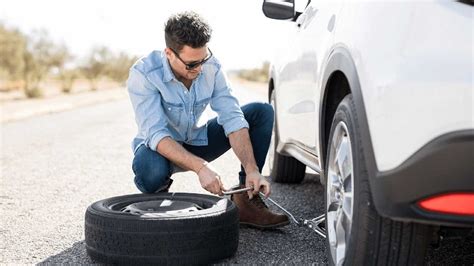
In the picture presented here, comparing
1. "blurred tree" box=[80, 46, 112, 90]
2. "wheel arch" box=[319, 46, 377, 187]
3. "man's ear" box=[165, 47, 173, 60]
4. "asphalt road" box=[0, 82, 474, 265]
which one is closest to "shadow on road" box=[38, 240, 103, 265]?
"asphalt road" box=[0, 82, 474, 265]

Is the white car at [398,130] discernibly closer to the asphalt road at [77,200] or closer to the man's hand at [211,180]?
the man's hand at [211,180]

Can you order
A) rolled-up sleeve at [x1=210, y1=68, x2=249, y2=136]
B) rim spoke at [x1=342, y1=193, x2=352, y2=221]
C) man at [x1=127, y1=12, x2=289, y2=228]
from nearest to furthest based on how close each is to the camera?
1. rim spoke at [x1=342, y1=193, x2=352, y2=221]
2. man at [x1=127, y1=12, x2=289, y2=228]
3. rolled-up sleeve at [x1=210, y1=68, x2=249, y2=136]

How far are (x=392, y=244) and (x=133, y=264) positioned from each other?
1.34 m

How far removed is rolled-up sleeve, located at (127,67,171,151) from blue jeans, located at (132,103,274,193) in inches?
4.7

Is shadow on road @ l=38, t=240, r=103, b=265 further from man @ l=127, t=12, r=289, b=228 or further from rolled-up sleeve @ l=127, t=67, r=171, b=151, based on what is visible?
rolled-up sleeve @ l=127, t=67, r=171, b=151

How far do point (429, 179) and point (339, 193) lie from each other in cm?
93

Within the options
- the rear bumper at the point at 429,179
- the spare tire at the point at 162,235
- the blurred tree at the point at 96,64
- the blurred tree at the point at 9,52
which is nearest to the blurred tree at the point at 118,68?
the blurred tree at the point at 96,64

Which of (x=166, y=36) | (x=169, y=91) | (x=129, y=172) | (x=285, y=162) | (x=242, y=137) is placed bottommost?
(x=129, y=172)

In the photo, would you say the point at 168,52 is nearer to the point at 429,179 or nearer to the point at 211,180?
the point at 211,180

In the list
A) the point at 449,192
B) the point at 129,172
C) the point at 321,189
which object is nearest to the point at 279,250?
the point at 449,192

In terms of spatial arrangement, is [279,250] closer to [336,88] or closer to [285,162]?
[336,88]

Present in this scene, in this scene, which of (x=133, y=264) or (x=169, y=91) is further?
(x=169, y=91)

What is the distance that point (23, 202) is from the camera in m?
5.98

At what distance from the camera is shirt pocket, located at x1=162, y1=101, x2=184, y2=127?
459cm
